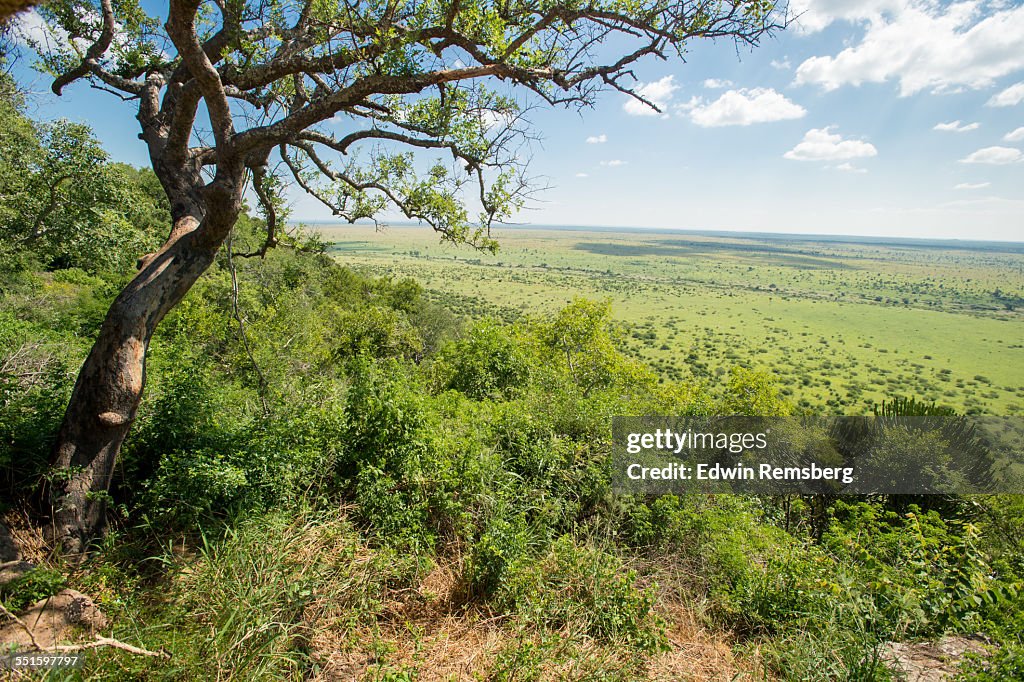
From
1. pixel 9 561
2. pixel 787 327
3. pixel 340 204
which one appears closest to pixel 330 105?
pixel 340 204

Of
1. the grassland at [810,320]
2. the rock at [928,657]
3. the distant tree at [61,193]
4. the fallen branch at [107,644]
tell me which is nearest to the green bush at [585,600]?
the rock at [928,657]

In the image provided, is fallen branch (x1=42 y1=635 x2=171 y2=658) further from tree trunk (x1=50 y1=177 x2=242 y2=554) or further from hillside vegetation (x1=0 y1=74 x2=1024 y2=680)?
tree trunk (x1=50 y1=177 x2=242 y2=554)

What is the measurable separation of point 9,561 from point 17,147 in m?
9.13

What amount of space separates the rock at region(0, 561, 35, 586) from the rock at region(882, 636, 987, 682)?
20.2 ft

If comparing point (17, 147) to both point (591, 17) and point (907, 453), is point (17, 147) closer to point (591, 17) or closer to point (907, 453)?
point (591, 17)

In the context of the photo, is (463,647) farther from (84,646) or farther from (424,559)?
(84,646)

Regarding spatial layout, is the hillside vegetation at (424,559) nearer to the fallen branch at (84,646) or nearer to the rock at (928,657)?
the fallen branch at (84,646)

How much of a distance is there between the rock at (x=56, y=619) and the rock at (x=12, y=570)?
0.80 feet

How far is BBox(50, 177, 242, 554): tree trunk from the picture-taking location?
3.72 m

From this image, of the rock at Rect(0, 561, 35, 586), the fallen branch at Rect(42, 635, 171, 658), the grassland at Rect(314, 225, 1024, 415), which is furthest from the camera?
the grassland at Rect(314, 225, 1024, 415)

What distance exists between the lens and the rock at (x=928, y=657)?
146 inches

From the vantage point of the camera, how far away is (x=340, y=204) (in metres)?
6.35

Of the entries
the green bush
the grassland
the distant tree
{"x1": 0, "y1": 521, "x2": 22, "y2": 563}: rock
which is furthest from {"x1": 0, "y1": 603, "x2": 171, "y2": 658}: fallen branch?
the grassland

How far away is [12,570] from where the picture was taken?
310 cm
